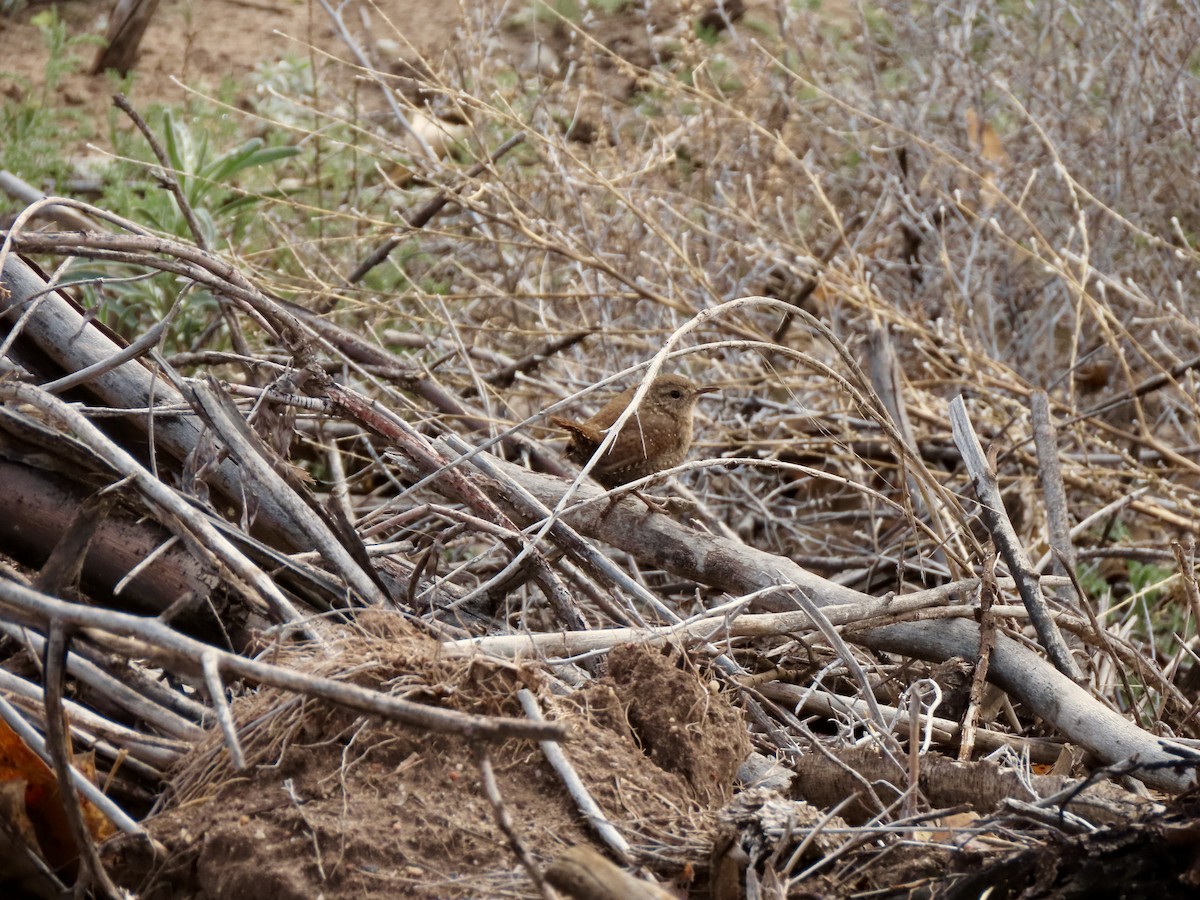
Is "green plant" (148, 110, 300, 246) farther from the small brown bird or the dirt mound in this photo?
the dirt mound

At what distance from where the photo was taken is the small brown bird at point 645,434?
3.80 meters

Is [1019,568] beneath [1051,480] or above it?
above

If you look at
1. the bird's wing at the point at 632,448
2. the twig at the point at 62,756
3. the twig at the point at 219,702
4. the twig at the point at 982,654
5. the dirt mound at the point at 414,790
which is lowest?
the bird's wing at the point at 632,448

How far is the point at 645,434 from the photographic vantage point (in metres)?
3.87

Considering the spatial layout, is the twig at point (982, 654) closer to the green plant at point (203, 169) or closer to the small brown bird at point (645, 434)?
the small brown bird at point (645, 434)

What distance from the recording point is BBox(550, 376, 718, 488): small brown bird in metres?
3.80

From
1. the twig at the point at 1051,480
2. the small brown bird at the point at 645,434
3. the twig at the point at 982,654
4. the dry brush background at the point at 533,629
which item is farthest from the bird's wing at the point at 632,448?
Result: the twig at the point at 982,654

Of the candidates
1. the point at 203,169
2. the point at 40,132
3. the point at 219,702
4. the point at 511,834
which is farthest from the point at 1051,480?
the point at 40,132

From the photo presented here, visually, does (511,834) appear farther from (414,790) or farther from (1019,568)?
(1019,568)

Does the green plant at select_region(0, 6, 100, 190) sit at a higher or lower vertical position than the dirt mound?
higher

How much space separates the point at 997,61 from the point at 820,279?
2490mm

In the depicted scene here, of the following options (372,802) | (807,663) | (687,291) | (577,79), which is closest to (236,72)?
(577,79)

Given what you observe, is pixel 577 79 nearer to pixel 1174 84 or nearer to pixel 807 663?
pixel 1174 84

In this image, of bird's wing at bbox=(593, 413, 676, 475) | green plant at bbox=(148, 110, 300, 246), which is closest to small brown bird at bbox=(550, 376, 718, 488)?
bird's wing at bbox=(593, 413, 676, 475)
